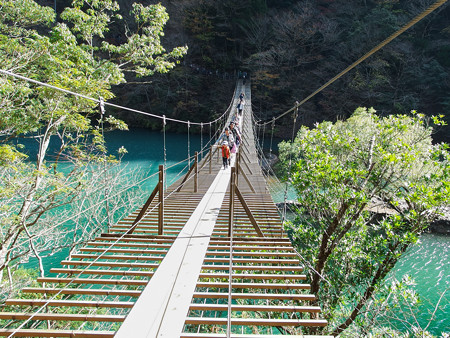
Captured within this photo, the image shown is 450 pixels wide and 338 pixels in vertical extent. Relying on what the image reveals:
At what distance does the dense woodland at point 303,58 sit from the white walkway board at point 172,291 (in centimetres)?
1215

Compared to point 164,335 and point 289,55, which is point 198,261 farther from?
point 289,55

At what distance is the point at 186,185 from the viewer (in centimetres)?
386

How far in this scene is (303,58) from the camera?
14227 millimetres

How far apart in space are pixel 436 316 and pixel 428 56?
11.9 m

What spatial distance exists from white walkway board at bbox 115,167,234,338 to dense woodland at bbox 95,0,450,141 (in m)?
12.1

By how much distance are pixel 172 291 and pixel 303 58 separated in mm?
15189

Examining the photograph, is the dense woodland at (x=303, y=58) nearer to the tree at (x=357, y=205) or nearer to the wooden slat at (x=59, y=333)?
the tree at (x=357, y=205)

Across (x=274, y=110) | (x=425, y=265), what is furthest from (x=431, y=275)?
(x=274, y=110)

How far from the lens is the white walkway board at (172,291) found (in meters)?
1.07

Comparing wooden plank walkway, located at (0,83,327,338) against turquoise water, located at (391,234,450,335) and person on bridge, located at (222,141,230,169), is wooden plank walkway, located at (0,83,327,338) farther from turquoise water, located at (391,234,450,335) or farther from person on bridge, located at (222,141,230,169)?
turquoise water, located at (391,234,450,335)

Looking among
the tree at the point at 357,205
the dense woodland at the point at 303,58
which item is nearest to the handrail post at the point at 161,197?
the tree at the point at 357,205

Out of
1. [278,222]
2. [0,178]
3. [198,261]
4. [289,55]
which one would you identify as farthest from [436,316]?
[289,55]

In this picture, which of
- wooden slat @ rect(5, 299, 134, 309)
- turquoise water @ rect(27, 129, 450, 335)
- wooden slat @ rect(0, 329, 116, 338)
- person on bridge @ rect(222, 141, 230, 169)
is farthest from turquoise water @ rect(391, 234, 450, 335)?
wooden slat @ rect(0, 329, 116, 338)

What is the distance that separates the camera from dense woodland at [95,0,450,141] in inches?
454
